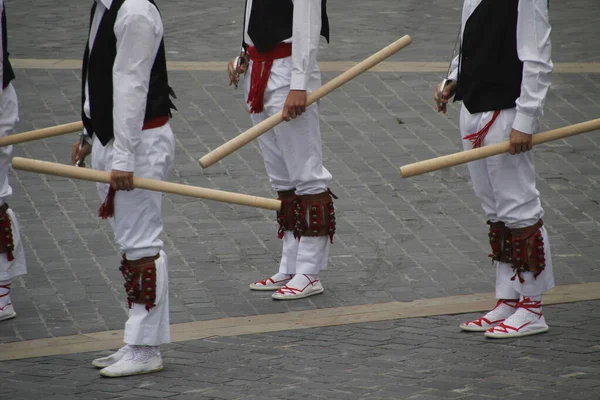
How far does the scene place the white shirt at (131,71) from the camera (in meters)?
5.56

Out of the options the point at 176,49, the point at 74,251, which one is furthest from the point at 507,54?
the point at 176,49

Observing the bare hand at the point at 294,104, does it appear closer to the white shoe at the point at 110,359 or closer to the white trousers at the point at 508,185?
the white trousers at the point at 508,185

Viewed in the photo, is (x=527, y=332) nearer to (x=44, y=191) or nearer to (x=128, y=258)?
(x=128, y=258)

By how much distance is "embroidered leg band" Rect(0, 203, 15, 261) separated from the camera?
6.70 metres

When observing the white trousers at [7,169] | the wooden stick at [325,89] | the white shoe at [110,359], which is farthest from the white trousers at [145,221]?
the white trousers at [7,169]

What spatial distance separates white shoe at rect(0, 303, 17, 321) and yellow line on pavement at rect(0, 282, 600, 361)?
38 cm

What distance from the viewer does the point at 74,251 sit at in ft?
25.6

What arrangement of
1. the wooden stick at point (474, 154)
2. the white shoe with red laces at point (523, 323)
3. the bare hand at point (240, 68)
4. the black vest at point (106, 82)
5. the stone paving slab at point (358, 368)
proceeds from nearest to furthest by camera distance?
the stone paving slab at point (358, 368)
the black vest at point (106, 82)
the wooden stick at point (474, 154)
the white shoe with red laces at point (523, 323)
the bare hand at point (240, 68)

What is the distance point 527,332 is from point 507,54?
4.74 feet

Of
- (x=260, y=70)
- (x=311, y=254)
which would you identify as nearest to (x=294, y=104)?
(x=260, y=70)

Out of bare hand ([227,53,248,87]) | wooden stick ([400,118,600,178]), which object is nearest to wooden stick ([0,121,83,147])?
bare hand ([227,53,248,87])

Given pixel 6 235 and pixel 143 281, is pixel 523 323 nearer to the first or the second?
pixel 143 281

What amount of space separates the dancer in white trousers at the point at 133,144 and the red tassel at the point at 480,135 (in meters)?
1.55

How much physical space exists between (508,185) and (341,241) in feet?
6.59
